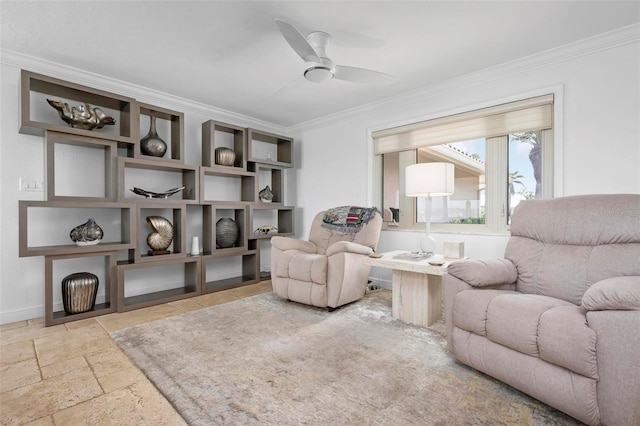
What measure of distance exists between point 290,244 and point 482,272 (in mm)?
1972

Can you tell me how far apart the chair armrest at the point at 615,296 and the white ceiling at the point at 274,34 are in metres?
1.86

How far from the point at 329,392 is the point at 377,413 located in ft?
0.91

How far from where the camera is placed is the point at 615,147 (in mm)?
2418

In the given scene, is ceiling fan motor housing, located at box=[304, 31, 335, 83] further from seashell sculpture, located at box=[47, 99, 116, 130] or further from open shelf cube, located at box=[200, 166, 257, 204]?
seashell sculpture, located at box=[47, 99, 116, 130]

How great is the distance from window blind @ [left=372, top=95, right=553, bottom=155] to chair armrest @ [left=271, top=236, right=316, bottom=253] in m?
1.52

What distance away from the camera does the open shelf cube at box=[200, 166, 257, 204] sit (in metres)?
3.97

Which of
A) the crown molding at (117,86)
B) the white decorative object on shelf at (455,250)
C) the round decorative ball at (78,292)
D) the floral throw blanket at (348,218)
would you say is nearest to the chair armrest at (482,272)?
the white decorative object on shelf at (455,250)

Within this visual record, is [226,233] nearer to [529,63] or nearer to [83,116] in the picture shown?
[83,116]

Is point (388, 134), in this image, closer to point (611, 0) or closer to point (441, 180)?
point (441, 180)

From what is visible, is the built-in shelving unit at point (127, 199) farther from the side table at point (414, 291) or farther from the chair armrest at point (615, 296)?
the chair armrest at point (615, 296)

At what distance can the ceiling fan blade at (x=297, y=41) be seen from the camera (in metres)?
1.92

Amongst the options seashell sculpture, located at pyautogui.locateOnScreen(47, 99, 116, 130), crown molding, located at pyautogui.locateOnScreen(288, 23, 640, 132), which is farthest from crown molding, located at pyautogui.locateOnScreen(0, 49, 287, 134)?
crown molding, located at pyautogui.locateOnScreen(288, 23, 640, 132)

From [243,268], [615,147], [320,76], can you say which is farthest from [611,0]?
[243,268]

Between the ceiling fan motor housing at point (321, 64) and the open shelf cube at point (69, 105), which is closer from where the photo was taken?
the ceiling fan motor housing at point (321, 64)
